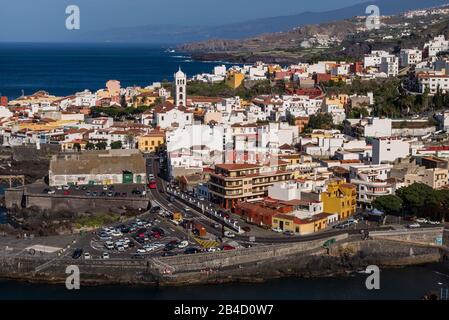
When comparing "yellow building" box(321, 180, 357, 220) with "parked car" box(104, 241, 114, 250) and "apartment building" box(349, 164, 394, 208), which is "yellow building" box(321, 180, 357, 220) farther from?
"parked car" box(104, 241, 114, 250)

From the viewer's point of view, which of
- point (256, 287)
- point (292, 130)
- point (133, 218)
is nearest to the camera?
point (256, 287)

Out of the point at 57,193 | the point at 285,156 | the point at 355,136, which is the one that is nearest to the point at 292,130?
the point at 355,136

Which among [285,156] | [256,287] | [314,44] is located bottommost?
[256,287]

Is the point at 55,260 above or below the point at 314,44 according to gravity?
below

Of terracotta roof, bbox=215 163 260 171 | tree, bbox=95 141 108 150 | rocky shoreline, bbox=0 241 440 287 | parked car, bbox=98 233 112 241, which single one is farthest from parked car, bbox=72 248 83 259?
tree, bbox=95 141 108 150

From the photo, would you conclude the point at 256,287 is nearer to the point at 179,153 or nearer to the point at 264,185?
the point at 264,185

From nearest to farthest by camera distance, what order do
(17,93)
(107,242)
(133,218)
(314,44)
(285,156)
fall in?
(107,242)
(133,218)
(285,156)
(17,93)
(314,44)
